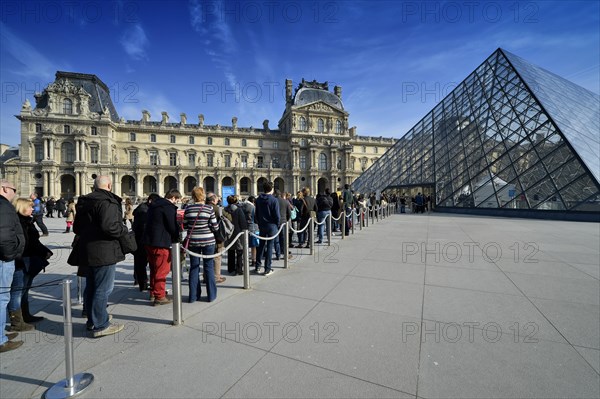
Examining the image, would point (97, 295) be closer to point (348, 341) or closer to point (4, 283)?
point (4, 283)

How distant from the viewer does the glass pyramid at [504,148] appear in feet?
47.7

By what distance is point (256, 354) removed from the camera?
2.63m

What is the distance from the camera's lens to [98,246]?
3.02m

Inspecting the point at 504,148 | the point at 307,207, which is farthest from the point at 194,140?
the point at 307,207

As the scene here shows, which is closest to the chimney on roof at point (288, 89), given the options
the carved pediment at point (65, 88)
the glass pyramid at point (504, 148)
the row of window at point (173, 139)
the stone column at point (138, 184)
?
the row of window at point (173, 139)

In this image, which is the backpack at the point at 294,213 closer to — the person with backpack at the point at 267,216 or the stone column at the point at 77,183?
the person with backpack at the point at 267,216

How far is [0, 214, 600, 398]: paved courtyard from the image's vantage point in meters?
2.18

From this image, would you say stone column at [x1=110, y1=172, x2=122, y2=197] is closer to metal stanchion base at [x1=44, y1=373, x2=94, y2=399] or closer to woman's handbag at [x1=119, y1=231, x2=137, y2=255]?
woman's handbag at [x1=119, y1=231, x2=137, y2=255]

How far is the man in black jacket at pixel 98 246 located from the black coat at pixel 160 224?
707 millimetres

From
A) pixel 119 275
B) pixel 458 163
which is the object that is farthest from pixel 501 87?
pixel 119 275

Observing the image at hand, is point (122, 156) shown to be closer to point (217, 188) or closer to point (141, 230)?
point (217, 188)

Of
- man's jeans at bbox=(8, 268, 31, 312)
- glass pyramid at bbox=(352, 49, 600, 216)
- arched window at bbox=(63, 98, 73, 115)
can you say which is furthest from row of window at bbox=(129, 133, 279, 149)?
man's jeans at bbox=(8, 268, 31, 312)

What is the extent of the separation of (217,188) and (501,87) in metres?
45.0

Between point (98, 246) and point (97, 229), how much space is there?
0.66 feet
